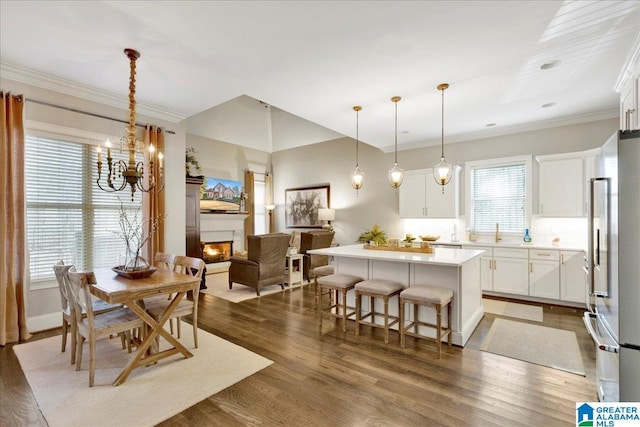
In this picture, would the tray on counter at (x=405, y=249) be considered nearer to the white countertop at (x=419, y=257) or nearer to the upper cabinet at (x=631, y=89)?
the white countertop at (x=419, y=257)

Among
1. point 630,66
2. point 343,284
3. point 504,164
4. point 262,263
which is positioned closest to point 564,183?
point 504,164

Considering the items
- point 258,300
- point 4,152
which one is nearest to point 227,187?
point 258,300

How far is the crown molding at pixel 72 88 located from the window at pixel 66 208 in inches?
23.2

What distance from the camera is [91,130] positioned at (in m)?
3.98

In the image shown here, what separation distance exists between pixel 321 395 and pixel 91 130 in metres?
4.36

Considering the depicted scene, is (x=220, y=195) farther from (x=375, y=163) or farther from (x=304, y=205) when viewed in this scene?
(x=375, y=163)

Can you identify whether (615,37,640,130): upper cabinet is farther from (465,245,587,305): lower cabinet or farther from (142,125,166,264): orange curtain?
(142,125,166,264): orange curtain

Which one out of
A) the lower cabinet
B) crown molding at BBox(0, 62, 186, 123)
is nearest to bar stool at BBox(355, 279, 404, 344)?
the lower cabinet

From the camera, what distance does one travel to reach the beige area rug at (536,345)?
9.24 ft

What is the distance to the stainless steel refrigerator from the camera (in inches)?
67.2

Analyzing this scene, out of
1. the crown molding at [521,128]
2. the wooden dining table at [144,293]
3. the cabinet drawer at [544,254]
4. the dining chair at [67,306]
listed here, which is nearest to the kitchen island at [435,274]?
the cabinet drawer at [544,254]

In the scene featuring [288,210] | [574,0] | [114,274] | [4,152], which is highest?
[574,0]

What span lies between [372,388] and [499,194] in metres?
4.66

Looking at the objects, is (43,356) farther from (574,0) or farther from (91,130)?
(574,0)
